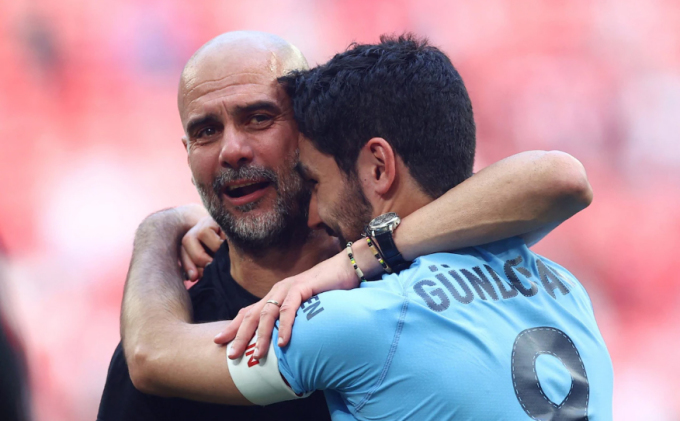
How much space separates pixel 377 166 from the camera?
1.76 meters

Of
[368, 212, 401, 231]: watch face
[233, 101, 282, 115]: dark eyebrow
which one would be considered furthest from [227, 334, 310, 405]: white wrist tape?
[233, 101, 282, 115]: dark eyebrow

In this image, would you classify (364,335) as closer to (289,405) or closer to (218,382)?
(218,382)

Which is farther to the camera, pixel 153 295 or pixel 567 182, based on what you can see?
pixel 153 295

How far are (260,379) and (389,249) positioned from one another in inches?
17.4

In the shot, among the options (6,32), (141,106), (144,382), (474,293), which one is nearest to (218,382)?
(144,382)

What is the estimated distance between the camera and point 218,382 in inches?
61.1

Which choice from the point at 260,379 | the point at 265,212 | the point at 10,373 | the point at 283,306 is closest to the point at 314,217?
the point at 265,212

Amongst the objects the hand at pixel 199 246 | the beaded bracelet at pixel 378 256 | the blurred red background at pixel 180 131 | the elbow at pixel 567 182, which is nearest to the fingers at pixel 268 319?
the beaded bracelet at pixel 378 256

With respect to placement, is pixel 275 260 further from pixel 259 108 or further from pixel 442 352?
pixel 442 352

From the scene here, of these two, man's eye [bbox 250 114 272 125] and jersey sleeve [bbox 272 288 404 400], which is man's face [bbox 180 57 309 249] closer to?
man's eye [bbox 250 114 272 125]

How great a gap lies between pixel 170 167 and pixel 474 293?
11.6 ft

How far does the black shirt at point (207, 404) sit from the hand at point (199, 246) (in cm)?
3

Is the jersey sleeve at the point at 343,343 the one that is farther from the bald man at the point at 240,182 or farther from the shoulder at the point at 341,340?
the bald man at the point at 240,182

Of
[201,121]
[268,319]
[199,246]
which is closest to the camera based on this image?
[268,319]
